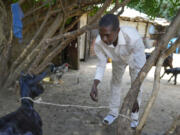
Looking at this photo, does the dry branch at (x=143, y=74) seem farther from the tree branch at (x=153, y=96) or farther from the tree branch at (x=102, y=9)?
the tree branch at (x=102, y=9)

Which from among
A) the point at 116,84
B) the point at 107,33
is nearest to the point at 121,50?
the point at 107,33

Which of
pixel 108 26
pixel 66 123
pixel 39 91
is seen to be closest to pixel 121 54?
pixel 108 26

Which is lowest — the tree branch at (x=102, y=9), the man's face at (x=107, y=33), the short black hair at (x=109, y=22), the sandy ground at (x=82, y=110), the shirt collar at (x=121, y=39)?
the sandy ground at (x=82, y=110)

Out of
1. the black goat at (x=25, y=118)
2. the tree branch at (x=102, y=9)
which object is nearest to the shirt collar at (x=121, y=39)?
the black goat at (x=25, y=118)

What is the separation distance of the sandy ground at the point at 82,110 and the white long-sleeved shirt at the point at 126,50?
1.05 m

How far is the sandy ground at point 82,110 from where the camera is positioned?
328 centimetres

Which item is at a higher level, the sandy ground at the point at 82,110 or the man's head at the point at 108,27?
the man's head at the point at 108,27

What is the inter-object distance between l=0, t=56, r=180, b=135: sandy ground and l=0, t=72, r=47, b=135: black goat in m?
0.97

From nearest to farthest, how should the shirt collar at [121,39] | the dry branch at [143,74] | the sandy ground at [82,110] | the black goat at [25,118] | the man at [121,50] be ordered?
the dry branch at [143,74] < the black goat at [25,118] < the man at [121,50] < the shirt collar at [121,39] < the sandy ground at [82,110]

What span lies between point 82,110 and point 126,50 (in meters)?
1.96

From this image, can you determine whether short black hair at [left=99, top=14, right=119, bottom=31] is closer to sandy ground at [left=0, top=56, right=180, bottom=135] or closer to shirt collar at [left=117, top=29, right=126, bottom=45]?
shirt collar at [left=117, top=29, right=126, bottom=45]

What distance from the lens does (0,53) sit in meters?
4.71

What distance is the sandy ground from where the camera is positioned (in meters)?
3.28

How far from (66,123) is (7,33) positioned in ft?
10.1
